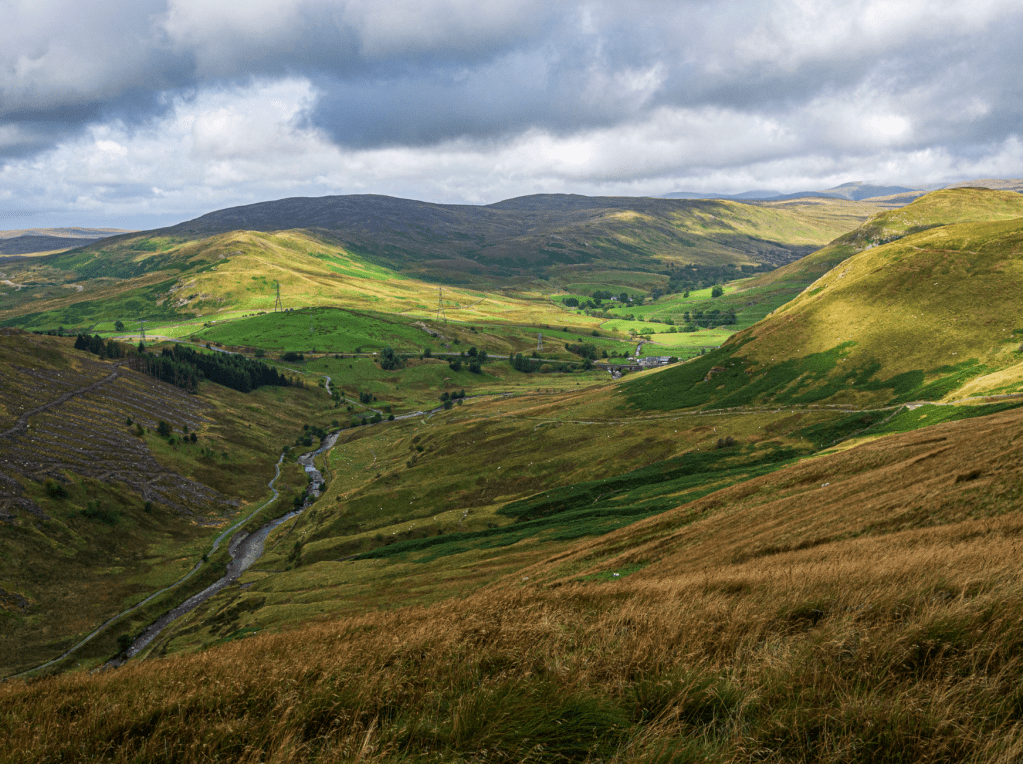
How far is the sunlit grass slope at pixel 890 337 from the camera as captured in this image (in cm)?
10912

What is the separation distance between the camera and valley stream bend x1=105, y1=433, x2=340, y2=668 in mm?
91062

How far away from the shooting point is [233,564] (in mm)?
120500

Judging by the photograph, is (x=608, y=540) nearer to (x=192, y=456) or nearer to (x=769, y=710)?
(x=769, y=710)

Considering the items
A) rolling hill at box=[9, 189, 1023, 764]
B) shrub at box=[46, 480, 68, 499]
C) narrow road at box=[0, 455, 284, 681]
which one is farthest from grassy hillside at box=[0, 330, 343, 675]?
narrow road at box=[0, 455, 284, 681]

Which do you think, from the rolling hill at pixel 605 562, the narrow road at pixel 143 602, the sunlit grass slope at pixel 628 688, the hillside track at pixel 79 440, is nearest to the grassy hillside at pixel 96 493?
the hillside track at pixel 79 440

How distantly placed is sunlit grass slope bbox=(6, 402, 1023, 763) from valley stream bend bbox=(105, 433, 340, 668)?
A: 79048 millimetres

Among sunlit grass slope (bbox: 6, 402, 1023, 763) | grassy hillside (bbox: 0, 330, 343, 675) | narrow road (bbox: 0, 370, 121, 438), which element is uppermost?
sunlit grass slope (bbox: 6, 402, 1023, 763)

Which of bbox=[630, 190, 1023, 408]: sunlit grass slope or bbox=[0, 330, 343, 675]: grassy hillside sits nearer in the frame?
bbox=[0, 330, 343, 675]: grassy hillside

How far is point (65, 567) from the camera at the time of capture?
111 metres

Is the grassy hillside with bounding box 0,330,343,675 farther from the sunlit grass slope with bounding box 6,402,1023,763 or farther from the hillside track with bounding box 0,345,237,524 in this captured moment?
the sunlit grass slope with bounding box 6,402,1023,763

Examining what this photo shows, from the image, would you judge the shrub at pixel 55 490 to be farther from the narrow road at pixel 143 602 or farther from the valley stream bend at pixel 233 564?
the valley stream bend at pixel 233 564

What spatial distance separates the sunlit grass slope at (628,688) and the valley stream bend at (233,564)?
79048mm

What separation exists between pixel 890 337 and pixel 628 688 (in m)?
144

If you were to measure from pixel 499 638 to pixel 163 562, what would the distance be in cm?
13636
